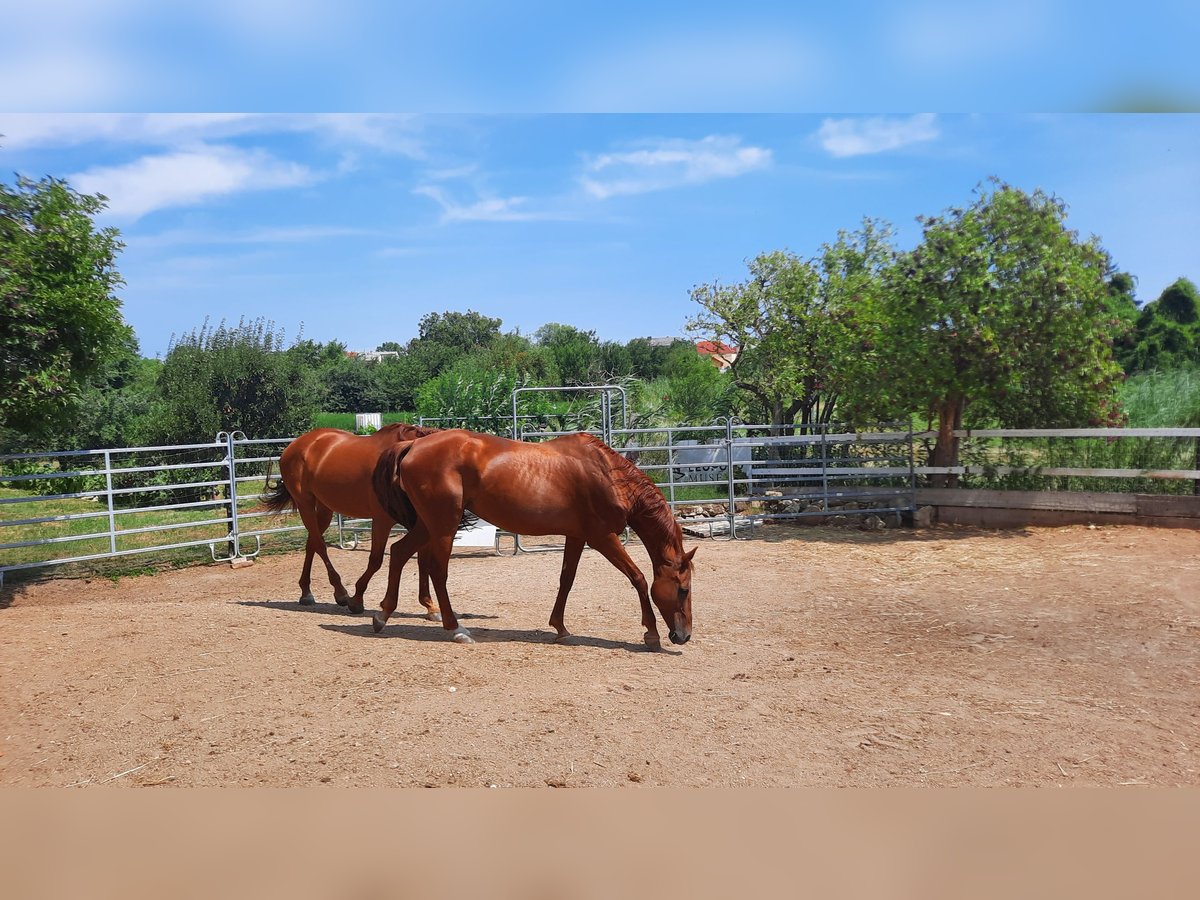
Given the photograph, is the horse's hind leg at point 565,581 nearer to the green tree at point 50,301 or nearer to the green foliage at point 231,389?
the green tree at point 50,301

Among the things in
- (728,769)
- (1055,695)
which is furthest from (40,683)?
(1055,695)

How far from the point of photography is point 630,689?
424cm

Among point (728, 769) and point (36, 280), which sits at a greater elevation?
point (36, 280)

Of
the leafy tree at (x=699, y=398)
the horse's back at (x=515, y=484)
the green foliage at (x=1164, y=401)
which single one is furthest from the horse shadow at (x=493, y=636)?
the leafy tree at (x=699, y=398)

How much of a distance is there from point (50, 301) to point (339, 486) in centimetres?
326

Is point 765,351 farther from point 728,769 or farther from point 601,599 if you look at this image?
point 728,769

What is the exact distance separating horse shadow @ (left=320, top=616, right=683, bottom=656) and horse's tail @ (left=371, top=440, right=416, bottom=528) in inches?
28.1

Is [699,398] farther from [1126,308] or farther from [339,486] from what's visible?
[339,486]

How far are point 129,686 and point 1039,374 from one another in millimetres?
10329

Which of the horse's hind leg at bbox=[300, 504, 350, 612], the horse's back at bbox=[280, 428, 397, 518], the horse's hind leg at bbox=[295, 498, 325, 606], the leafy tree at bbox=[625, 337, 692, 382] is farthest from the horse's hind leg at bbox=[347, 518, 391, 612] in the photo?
the leafy tree at bbox=[625, 337, 692, 382]

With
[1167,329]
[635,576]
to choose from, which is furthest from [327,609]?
[1167,329]

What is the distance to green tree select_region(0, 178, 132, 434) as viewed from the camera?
23.1 feet

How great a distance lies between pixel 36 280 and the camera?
24.2 feet

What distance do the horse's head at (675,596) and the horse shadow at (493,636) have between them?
5.2 inches
